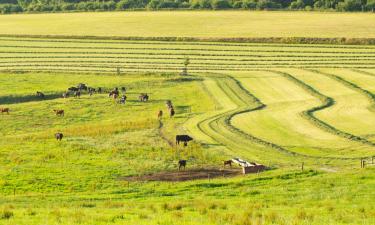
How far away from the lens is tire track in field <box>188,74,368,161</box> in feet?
158

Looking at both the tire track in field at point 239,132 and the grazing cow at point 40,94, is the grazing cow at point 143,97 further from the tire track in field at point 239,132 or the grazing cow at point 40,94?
the grazing cow at point 40,94

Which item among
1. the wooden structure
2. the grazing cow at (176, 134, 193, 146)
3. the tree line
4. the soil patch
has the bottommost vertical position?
the tree line

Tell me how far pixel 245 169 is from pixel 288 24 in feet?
350

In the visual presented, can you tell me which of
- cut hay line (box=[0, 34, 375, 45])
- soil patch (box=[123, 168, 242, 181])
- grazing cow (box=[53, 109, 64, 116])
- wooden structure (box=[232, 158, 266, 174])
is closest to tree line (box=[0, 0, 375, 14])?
cut hay line (box=[0, 34, 375, 45])

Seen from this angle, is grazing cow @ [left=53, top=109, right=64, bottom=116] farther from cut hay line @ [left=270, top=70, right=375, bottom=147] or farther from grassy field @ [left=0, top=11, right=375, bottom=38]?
grassy field @ [left=0, top=11, right=375, bottom=38]

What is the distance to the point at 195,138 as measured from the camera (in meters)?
53.2

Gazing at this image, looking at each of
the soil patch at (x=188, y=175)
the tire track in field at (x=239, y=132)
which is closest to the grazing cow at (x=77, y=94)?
the tire track in field at (x=239, y=132)

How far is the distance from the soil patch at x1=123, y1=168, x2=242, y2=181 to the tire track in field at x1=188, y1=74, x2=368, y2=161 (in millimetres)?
4103

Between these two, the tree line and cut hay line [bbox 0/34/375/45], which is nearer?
cut hay line [bbox 0/34/375/45]

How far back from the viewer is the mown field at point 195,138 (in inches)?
1196

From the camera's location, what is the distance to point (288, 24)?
146m

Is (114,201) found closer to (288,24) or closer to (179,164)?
(179,164)

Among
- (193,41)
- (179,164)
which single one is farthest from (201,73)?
(179,164)

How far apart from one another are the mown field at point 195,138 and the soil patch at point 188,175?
824 mm
